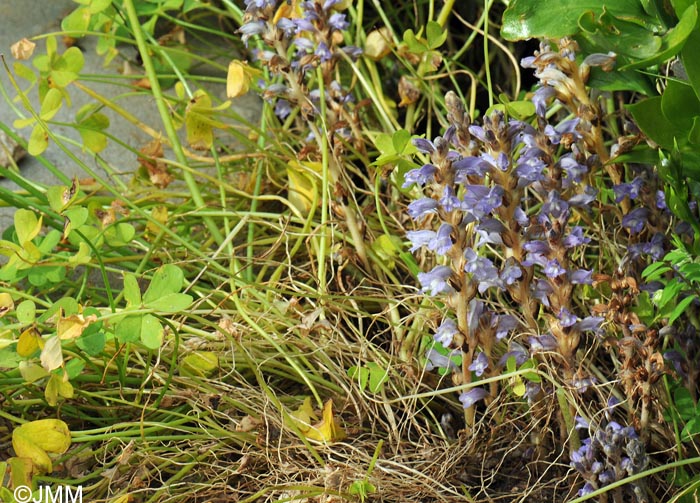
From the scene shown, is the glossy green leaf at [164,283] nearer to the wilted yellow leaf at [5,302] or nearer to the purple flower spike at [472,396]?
the wilted yellow leaf at [5,302]

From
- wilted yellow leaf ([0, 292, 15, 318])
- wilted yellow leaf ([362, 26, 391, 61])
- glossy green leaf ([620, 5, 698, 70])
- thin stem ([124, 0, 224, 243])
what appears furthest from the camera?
wilted yellow leaf ([362, 26, 391, 61])

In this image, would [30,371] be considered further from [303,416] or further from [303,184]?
[303,184]

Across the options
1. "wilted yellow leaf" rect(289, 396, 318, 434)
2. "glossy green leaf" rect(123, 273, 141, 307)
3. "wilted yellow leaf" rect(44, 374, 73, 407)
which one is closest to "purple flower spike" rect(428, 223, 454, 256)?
"wilted yellow leaf" rect(289, 396, 318, 434)

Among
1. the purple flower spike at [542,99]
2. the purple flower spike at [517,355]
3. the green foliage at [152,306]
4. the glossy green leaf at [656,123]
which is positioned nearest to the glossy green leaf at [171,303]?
the green foliage at [152,306]

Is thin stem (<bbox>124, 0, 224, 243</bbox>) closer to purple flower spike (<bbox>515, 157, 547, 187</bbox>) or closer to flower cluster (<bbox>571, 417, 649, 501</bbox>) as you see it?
purple flower spike (<bbox>515, 157, 547, 187</bbox>)

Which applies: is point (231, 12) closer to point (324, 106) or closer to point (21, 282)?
point (324, 106)

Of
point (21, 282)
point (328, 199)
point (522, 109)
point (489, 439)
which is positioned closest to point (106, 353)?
point (21, 282)

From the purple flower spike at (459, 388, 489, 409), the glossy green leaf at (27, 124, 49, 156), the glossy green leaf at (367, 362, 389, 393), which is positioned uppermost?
the glossy green leaf at (27, 124, 49, 156)
